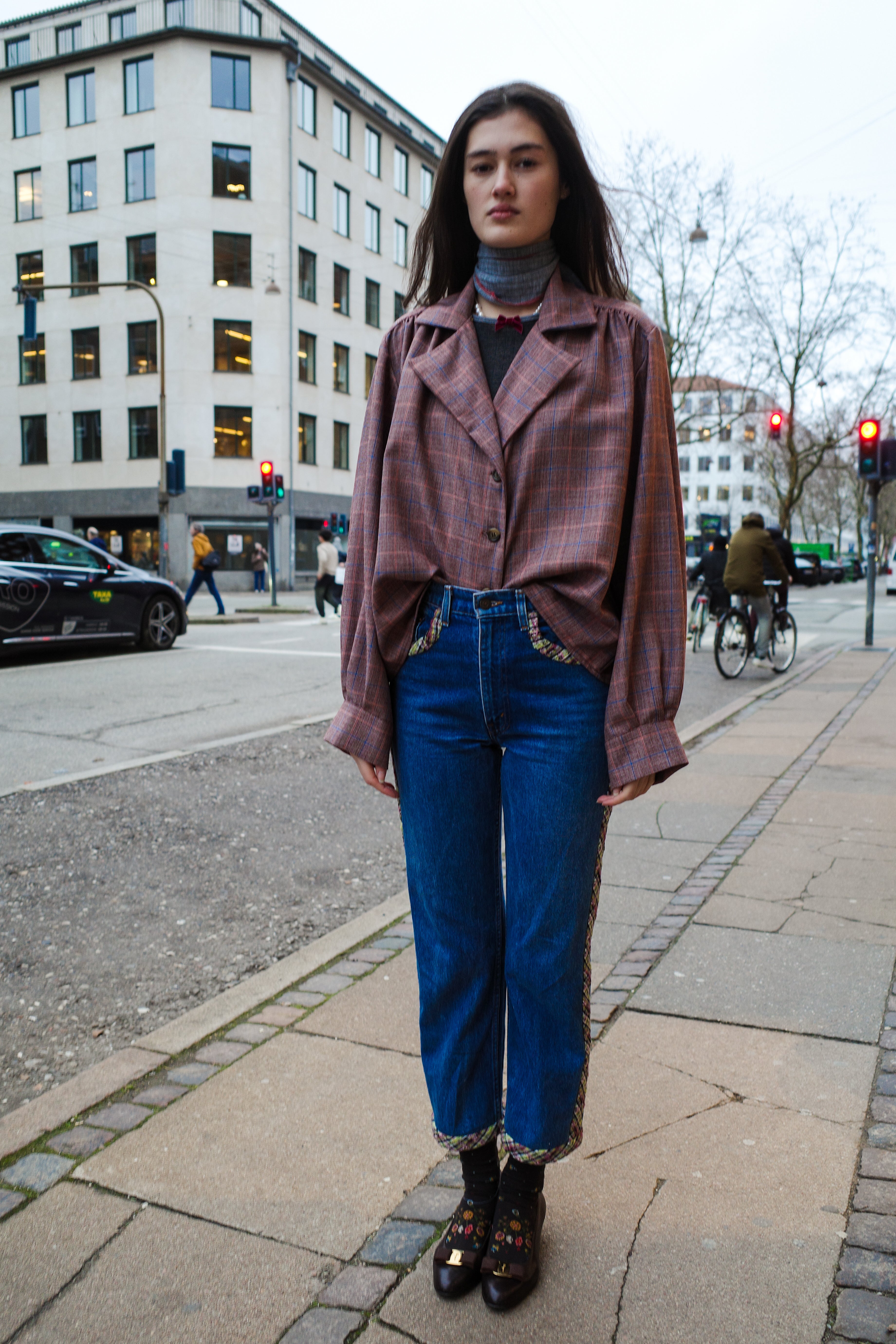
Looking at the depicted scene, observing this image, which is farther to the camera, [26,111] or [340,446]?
[340,446]

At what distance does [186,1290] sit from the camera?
197 centimetres

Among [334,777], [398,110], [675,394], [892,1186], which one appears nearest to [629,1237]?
[892,1186]

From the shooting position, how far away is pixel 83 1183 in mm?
2311

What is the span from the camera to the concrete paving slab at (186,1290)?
1.87 m

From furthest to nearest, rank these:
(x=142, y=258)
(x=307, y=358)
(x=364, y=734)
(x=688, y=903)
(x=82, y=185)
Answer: (x=307, y=358), (x=82, y=185), (x=142, y=258), (x=688, y=903), (x=364, y=734)

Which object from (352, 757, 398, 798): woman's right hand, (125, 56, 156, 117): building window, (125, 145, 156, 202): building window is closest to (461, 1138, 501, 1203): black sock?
(352, 757, 398, 798): woman's right hand

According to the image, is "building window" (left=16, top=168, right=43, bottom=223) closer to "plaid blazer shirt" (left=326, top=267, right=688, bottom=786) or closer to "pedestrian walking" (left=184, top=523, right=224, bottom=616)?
"pedestrian walking" (left=184, top=523, right=224, bottom=616)

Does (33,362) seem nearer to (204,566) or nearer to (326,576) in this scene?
(204,566)

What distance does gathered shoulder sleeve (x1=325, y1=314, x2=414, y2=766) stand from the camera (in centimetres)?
195

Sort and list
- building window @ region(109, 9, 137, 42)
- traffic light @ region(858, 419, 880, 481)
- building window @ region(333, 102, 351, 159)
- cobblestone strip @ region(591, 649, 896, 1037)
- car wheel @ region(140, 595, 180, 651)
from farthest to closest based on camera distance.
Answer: building window @ region(333, 102, 351, 159), building window @ region(109, 9, 137, 42), traffic light @ region(858, 419, 880, 481), car wheel @ region(140, 595, 180, 651), cobblestone strip @ region(591, 649, 896, 1037)

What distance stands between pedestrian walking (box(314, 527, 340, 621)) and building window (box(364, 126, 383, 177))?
2652cm

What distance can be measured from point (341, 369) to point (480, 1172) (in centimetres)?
4081

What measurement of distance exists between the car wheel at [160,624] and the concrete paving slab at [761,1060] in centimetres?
1142

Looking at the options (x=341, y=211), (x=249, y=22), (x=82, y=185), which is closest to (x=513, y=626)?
(x=249, y=22)
